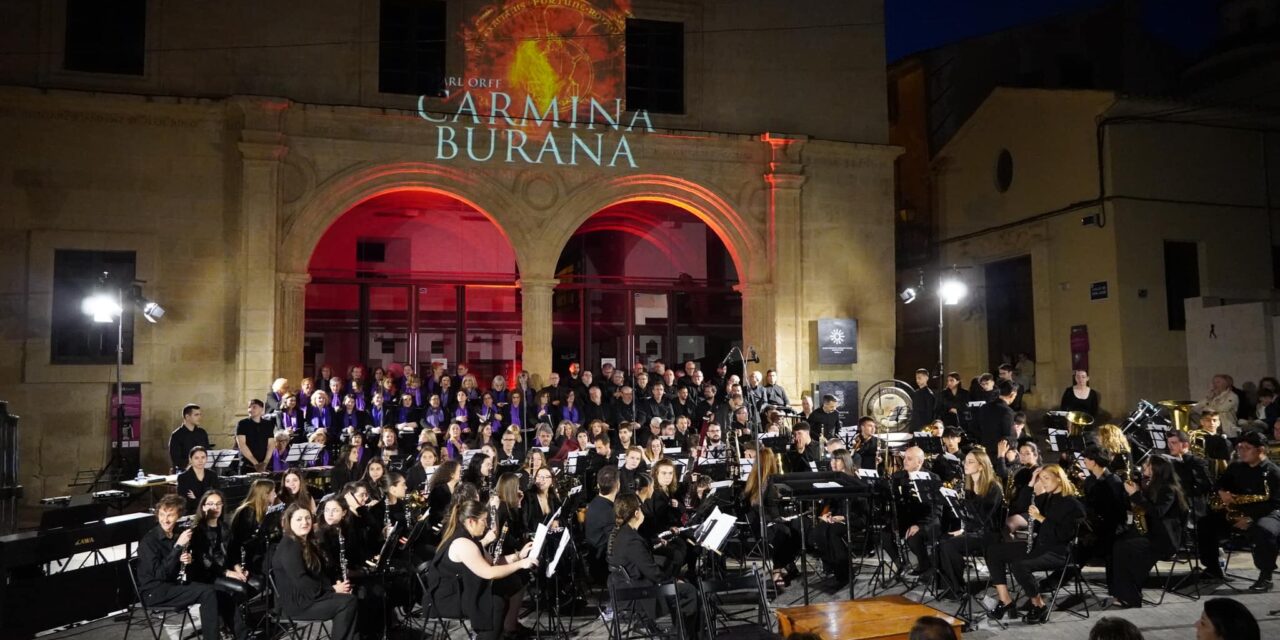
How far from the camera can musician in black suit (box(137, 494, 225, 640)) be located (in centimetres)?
689

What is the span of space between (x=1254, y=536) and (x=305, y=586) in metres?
Answer: 8.47

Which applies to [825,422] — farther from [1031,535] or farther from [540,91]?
[540,91]

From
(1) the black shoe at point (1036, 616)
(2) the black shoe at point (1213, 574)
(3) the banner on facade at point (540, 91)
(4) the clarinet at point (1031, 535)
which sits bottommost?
(1) the black shoe at point (1036, 616)

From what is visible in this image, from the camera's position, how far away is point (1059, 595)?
8359mm

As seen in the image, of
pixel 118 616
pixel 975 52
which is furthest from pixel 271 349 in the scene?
pixel 975 52

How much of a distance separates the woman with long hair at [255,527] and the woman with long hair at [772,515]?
4.51 metres

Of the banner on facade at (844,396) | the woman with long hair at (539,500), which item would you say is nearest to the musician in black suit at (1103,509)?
the woman with long hair at (539,500)

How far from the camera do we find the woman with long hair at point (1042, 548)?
7484 millimetres

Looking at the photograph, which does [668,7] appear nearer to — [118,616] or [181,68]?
[181,68]

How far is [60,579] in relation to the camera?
7.55 m

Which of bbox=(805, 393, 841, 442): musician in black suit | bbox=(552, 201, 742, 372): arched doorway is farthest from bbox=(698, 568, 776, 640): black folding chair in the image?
bbox=(552, 201, 742, 372): arched doorway

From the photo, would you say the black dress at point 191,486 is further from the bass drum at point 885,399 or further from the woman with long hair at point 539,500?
the bass drum at point 885,399

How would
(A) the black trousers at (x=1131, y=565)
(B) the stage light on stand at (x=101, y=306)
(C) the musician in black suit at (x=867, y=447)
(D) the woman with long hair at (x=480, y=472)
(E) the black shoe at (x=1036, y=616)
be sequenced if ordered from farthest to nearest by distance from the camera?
(B) the stage light on stand at (x=101, y=306) < (C) the musician in black suit at (x=867, y=447) < (D) the woman with long hair at (x=480, y=472) < (A) the black trousers at (x=1131, y=565) < (E) the black shoe at (x=1036, y=616)

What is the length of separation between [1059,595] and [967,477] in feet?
4.35
